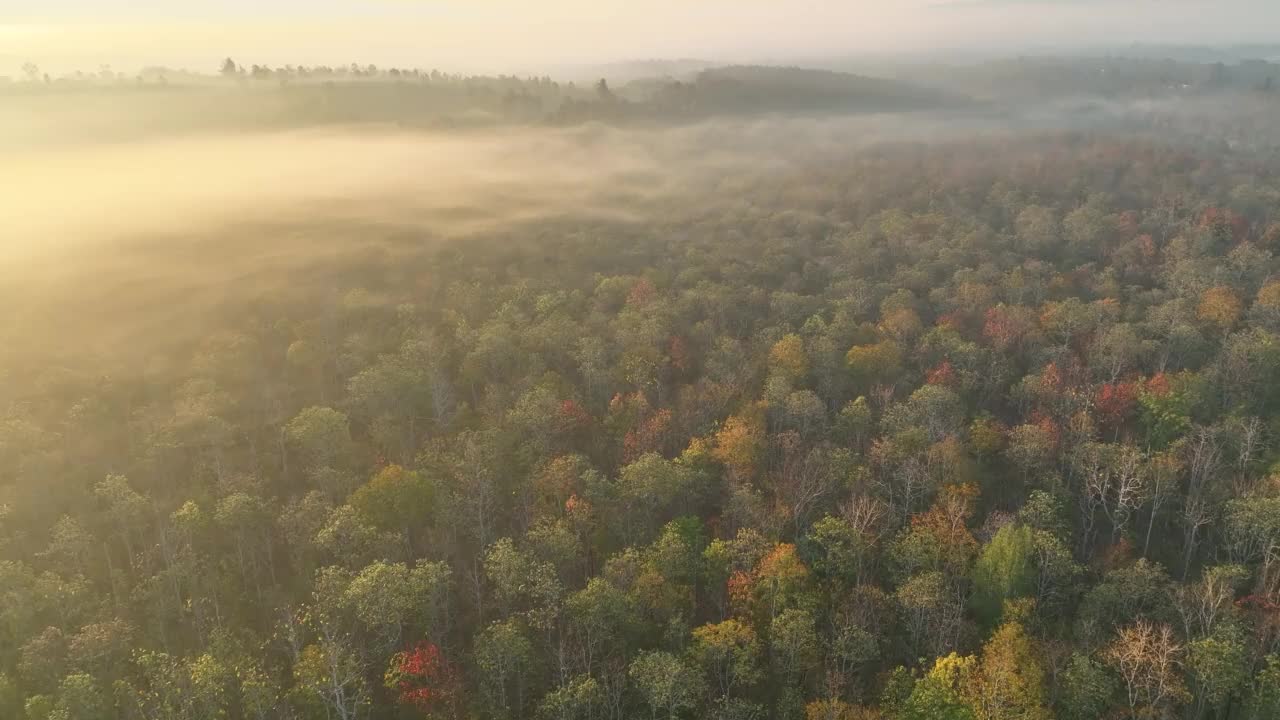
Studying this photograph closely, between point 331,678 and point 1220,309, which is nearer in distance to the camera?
point 331,678

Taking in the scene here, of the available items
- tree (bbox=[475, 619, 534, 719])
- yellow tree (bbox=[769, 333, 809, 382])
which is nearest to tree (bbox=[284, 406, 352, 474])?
tree (bbox=[475, 619, 534, 719])

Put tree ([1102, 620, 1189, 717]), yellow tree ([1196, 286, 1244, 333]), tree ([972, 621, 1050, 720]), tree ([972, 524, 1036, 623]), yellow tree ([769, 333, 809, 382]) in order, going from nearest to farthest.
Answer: tree ([1102, 620, 1189, 717])
tree ([972, 621, 1050, 720])
tree ([972, 524, 1036, 623])
yellow tree ([769, 333, 809, 382])
yellow tree ([1196, 286, 1244, 333])

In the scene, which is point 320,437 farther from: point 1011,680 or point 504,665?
point 1011,680

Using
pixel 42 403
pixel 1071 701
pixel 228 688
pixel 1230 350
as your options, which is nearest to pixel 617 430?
pixel 228 688

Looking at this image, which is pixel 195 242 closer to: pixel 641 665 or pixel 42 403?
pixel 42 403

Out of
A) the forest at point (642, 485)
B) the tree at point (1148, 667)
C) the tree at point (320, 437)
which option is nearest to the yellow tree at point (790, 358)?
the forest at point (642, 485)

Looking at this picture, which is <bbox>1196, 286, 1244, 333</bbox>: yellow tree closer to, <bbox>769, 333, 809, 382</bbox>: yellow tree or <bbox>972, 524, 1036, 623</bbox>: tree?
<bbox>769, 333, 809, 382</bbox>: yellow tree

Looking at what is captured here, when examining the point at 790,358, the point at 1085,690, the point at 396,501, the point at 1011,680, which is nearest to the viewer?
the point at 1011,680

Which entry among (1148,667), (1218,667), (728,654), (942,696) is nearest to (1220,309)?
(1218,667)

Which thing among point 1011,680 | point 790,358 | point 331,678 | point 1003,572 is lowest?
point 331,678

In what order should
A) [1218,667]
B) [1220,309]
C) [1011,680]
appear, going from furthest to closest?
1. [1220,309]
2. [1218,667]
3. [1011,680]

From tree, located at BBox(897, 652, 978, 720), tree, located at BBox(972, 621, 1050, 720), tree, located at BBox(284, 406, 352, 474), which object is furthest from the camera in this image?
tree, located at BBox(284, 406, 352, 474)
